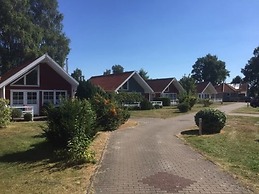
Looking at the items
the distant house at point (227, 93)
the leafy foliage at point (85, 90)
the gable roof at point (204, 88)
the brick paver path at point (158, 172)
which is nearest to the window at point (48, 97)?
the leafy foliage at point (85, 90)

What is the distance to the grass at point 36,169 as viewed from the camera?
790 cm

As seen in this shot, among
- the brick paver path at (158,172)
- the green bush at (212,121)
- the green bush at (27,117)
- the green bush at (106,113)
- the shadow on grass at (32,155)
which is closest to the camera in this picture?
the brick paver path at (158,172)

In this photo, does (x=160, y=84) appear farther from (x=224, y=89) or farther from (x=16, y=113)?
(x=224, y=89)

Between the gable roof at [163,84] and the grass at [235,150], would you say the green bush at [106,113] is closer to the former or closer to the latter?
the grass at [235,150]

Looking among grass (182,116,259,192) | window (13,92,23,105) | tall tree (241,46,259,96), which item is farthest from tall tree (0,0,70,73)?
tall tree (241,46,259,96)

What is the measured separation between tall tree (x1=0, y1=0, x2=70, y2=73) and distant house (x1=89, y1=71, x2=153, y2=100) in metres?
8.59

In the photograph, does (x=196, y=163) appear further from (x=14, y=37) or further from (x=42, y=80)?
(x=14, y=37)

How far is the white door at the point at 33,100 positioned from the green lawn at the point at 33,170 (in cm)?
1325

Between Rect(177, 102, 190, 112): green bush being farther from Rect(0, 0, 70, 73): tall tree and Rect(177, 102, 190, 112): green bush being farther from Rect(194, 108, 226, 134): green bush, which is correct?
Rect(0, 0, 70, 73): tall tree

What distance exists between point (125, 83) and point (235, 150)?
1230 inches

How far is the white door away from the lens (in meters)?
28.5

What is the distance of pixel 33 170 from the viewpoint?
9.90 m

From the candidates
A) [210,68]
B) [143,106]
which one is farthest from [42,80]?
[210,68]

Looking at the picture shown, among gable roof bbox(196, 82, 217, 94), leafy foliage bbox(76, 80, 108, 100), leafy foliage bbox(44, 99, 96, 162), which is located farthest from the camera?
gable roof bbox(196, 82, 217, 94)
